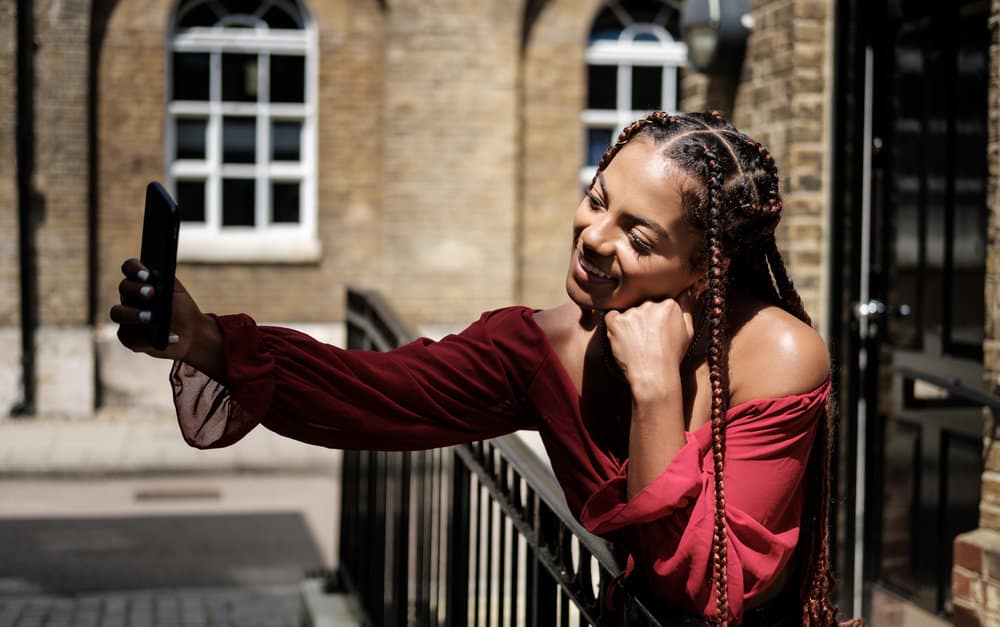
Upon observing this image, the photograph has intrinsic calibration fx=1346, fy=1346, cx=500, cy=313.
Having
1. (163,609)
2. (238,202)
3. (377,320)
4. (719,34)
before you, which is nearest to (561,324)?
(377,320)

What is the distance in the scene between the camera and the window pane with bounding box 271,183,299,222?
13.7 metres

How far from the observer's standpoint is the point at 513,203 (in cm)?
1373

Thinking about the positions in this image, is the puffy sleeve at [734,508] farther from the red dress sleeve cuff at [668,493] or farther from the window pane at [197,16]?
the window pane at [197,16]

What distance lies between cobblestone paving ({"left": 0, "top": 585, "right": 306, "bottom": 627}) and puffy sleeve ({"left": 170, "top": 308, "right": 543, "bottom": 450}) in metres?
3.96

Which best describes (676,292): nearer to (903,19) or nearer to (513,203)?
(903,19)

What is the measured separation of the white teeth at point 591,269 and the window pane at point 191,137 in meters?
12.2

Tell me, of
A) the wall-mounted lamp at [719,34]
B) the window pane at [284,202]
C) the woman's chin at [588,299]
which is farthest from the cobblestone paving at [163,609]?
the window pane at [284,202]

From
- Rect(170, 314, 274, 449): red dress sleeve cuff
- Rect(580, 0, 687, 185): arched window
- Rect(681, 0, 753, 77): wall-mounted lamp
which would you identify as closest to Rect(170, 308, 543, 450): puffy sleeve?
Rect(170, 314, 274, 449): red dress sleeve cuff

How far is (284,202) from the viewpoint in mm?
13742

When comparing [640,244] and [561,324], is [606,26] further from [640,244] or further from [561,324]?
[640,244]

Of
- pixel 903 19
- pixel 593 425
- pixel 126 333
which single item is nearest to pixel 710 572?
pixel 593 425

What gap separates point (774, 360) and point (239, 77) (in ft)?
40.2

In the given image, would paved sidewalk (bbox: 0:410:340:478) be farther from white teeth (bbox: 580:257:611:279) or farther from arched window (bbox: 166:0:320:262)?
white teeth (bbox: 580:257:611:279)

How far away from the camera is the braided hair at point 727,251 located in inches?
69.2
